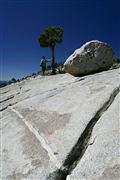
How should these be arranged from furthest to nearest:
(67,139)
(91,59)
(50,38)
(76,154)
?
(50,38)
(91,59)
(67,139)
(76,154)

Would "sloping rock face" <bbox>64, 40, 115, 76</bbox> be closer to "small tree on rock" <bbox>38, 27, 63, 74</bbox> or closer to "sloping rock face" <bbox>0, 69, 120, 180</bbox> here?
"sloping rock face" <bbox>0, 69, 120, 180</bbox>

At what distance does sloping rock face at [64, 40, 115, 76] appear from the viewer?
15078 mm

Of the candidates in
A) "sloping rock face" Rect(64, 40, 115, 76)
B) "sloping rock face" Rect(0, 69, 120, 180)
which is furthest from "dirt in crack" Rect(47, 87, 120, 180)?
"sloping rock face" Rect(64, 40, 115, 76)

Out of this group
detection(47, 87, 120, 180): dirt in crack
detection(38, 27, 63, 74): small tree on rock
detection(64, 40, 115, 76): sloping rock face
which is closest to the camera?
detection(47, 87, 120, 180): dirt in crack

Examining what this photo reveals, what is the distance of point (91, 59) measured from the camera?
15086mm

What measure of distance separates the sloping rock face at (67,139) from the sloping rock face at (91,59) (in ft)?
18.1

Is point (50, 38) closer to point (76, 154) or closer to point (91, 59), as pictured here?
point (91, 59)

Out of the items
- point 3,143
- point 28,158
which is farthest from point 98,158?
point 3,143

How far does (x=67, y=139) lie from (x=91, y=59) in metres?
9.95

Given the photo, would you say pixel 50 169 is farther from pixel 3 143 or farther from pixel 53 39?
pixel 53 39

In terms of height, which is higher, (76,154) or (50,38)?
(50,38)

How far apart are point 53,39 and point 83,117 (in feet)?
102

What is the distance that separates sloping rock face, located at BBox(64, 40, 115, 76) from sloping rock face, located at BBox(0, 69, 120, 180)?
18.1ft

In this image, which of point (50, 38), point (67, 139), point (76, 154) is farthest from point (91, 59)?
point (50, 38)
